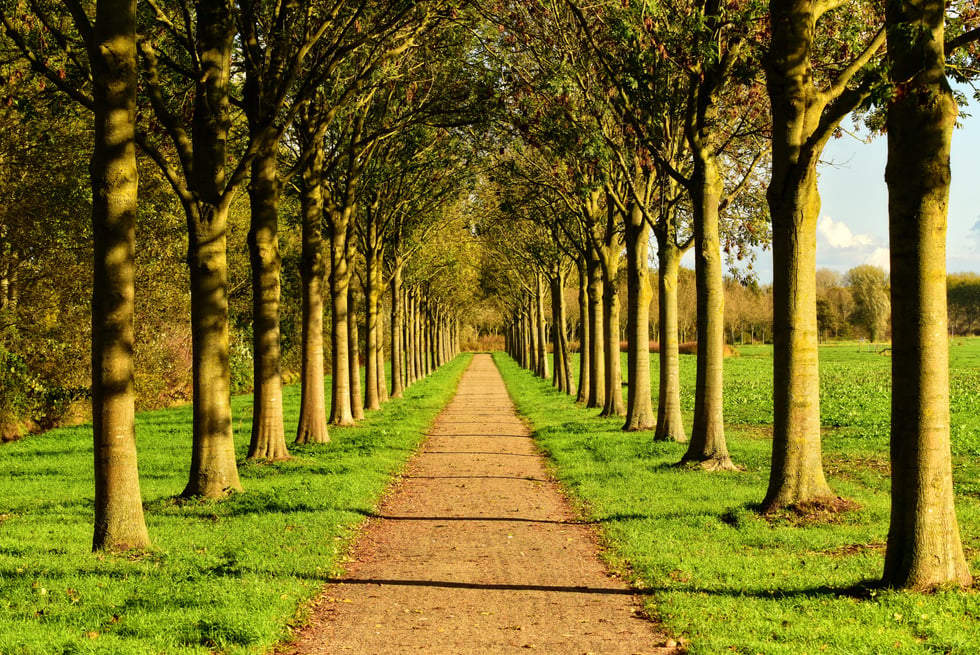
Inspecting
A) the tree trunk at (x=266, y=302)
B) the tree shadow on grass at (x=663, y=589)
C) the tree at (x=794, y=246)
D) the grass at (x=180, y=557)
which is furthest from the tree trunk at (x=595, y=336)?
the tree shadow on grass at (x=663, y=589)

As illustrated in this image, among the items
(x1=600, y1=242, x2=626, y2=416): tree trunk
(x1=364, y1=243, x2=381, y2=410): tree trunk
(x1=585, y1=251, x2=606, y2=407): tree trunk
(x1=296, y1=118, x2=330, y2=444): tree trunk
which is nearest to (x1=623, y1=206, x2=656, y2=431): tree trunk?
(x1=600, y1=242, x2=626, y2=416): tree trunk

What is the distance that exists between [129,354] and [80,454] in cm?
1239

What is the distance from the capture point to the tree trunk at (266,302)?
15.6m

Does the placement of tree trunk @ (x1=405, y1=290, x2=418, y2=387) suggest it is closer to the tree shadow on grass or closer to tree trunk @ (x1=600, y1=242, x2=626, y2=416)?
tree trunk @ (x1=600, y1=242, x2=626, y2=416)

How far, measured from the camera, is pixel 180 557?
28.3 ft

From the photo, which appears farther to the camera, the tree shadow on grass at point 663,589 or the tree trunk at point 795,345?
the tree trunk at point 795,345

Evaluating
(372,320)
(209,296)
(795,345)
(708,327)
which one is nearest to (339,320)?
(372,320)

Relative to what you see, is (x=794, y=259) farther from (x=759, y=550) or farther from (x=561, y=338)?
(x=561, y=338)

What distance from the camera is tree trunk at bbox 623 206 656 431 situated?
786 inches

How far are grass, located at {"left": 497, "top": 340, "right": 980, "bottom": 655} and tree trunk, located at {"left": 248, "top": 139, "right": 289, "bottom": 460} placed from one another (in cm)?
544

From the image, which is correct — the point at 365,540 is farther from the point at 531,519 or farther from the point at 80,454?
the point at 80,454

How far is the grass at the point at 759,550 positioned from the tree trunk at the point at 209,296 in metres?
5.32

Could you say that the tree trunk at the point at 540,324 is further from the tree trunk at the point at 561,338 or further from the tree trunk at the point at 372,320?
the tree trunk at the point at 372,320

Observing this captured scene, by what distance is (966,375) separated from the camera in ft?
143
